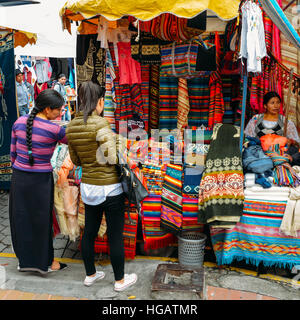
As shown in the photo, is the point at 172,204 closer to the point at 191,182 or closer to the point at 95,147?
the point at 191,182

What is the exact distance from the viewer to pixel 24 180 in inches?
134

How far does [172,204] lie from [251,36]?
73.8 inches

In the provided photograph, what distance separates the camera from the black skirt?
11.3 feet

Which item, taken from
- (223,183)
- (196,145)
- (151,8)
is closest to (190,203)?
(223,183)

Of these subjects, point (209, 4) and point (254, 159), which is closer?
point (209, 4)

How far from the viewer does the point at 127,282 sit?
3.29 meters

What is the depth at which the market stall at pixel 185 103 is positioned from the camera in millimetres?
3467

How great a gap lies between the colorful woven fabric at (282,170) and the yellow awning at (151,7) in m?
1.57

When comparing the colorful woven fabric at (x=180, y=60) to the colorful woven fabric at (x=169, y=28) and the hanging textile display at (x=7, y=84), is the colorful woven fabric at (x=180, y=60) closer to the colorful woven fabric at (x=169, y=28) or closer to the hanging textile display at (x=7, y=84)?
the colorful woven fabric at (x=169, y=28)

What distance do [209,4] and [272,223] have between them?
2.20 m

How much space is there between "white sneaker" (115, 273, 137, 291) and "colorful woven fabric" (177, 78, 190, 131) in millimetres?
2001

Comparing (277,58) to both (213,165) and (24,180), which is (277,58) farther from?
(24,180)
